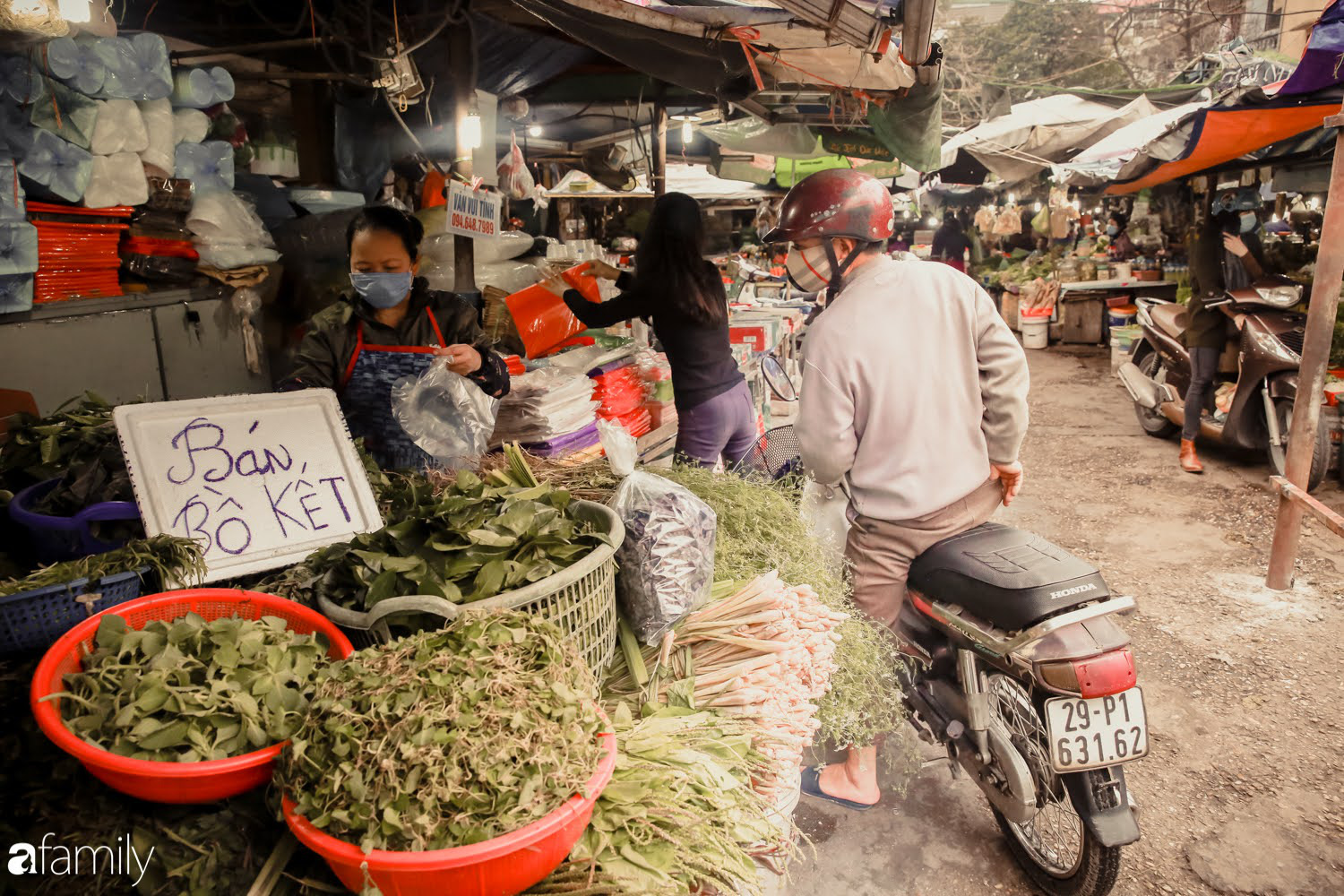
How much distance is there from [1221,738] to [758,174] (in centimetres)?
976

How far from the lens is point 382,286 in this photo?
9.94 feet

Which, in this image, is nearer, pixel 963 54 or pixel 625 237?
pixel 625 237

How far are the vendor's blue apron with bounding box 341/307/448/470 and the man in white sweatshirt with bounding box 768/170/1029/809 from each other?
1.45 metres

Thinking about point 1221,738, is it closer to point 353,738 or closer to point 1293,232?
point 353,738

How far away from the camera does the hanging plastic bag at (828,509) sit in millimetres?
3261

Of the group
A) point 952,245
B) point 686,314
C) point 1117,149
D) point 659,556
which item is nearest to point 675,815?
point 659,556

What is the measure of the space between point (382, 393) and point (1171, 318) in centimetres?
824

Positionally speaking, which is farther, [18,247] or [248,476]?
[18,247]

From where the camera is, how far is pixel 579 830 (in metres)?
1.17

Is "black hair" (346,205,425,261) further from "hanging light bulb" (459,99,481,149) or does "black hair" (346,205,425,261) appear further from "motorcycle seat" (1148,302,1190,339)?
"motorcycle seat" (1148,302,1190,339)

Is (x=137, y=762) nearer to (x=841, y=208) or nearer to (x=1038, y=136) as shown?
(x=841, y=208)

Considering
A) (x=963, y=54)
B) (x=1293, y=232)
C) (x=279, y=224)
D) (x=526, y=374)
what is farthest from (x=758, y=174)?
(x=963, y=54)

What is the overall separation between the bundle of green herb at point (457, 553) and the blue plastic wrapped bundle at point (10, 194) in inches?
111

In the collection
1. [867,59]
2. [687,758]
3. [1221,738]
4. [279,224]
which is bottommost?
[1221,738]
